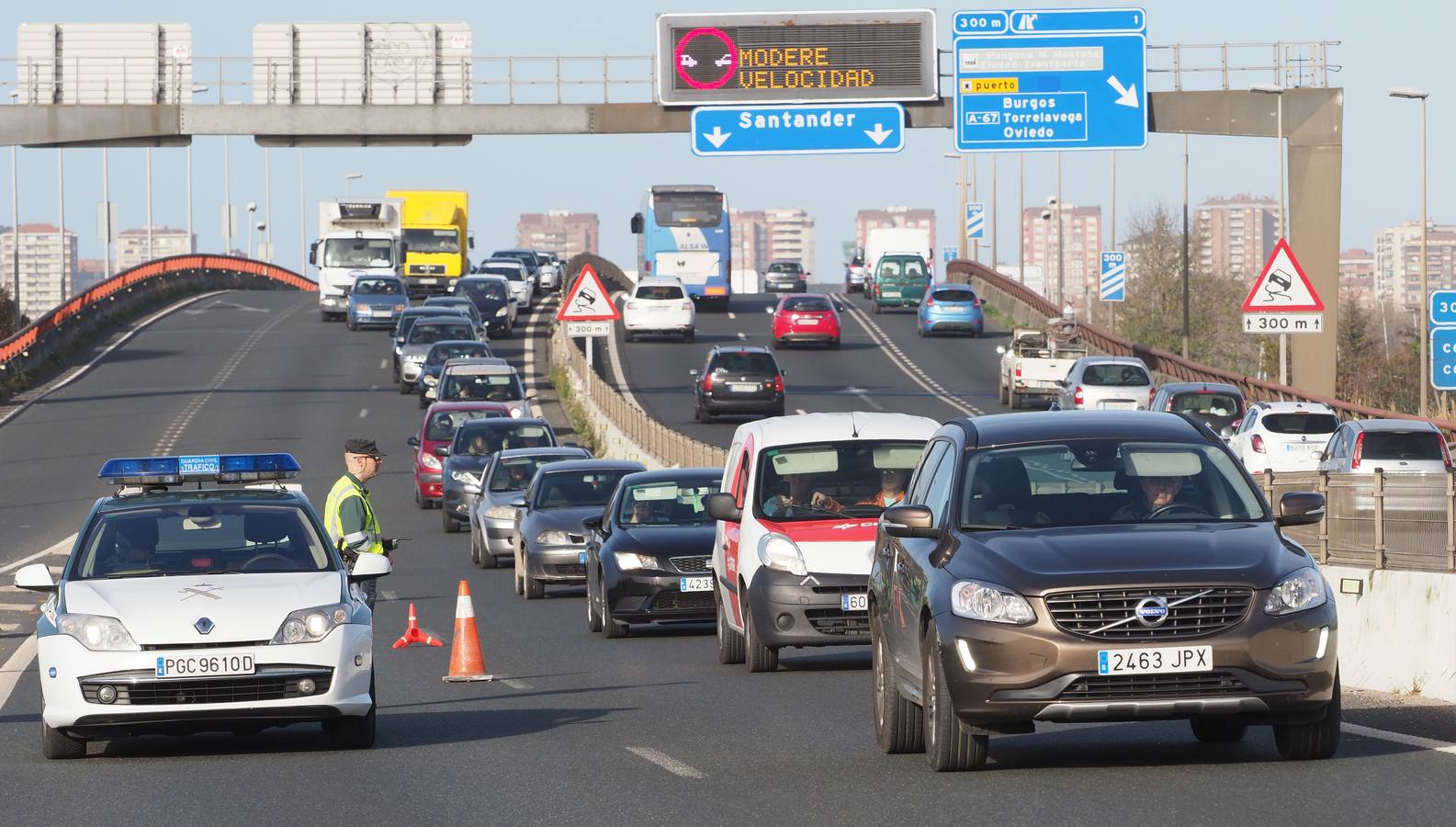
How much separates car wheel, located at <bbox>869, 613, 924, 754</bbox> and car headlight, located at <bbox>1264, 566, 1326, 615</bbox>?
2.05 m

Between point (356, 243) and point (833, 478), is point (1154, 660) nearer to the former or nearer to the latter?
point (833, 478)

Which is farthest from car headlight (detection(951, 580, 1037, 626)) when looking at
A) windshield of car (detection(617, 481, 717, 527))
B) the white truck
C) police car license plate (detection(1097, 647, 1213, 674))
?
the white truck

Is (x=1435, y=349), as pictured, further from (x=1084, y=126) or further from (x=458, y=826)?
(x=458, y=826)

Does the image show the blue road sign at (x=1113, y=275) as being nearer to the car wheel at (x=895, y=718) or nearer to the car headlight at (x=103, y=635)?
the car wheel at (x=895, y=718)

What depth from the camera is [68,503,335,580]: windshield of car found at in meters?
12.5

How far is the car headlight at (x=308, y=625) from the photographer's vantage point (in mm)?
11844

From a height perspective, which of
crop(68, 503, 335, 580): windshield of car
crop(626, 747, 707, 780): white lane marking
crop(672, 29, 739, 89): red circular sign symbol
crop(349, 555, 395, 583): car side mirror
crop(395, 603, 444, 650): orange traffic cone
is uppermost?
crop(672, 29, 739, 89): red circular sign symbol

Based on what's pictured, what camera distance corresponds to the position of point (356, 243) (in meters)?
74.6

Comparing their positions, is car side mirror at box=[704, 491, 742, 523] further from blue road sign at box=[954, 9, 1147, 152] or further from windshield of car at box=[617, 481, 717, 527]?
blue road sign at box=[954, 9, 1147, 152]

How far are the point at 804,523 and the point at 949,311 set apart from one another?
55.1 meters

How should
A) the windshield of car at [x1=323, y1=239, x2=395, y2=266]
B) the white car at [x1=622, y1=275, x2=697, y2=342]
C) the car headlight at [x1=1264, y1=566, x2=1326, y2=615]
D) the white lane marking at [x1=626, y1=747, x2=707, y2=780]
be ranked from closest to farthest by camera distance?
the car headlight at [x1=1264, y1=566, x2=1326, y2=615]
the white lane marking at [x1=626, y1=747, x2=707, y2=780]
the white car at [x1=622, y1=275, x2=697, y2=342]
the windshield of car at [x1=323, y1=239, x2=395, y2=266]

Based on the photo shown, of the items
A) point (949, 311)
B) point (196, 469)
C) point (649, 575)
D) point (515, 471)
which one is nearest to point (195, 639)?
point (196, 469)

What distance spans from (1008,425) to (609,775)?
8.24 feet

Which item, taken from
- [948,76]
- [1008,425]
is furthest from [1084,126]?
[1008,425]
